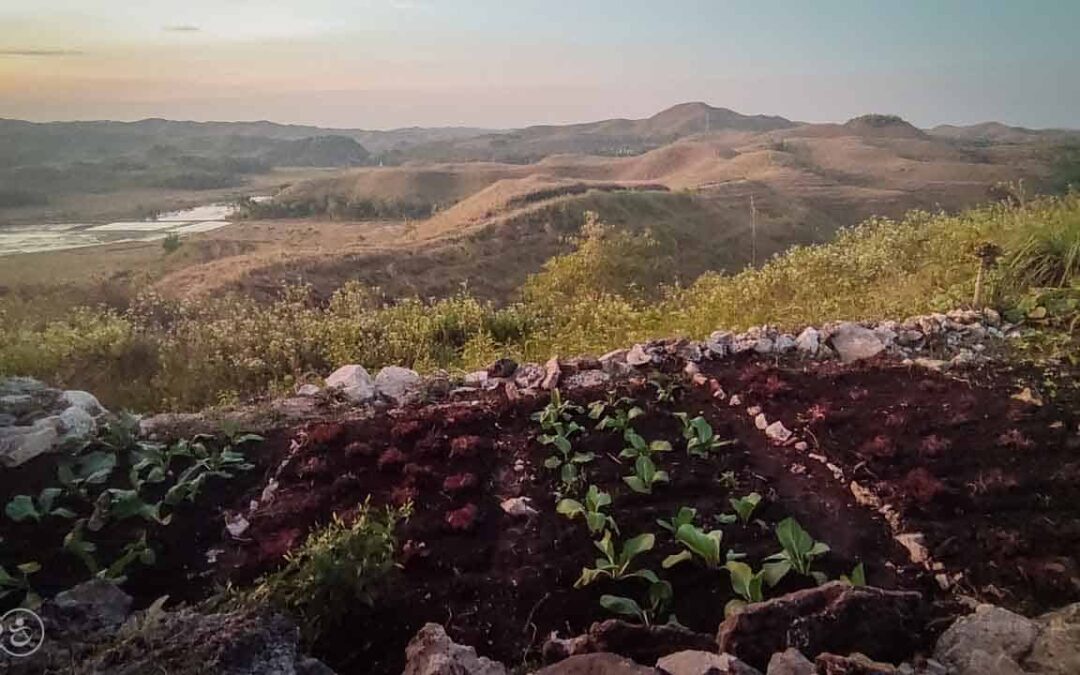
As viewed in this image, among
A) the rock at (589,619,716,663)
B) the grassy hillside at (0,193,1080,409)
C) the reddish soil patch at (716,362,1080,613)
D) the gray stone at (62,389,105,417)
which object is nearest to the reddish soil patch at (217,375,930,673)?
the reddish soil patch at (716,362,1080,613)

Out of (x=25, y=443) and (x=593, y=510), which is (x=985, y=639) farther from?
(x=25, y=443)

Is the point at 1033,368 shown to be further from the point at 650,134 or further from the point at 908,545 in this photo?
the point at 650,134

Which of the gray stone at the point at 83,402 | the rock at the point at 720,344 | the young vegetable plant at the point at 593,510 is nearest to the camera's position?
the young vegetable plant at the point at 593,510

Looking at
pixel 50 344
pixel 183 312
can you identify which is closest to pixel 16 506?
pixel 50 344

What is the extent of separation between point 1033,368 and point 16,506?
18.5ft

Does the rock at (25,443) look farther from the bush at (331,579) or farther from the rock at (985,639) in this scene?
the rock at (985,639)

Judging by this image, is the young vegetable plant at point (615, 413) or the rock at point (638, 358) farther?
the rock at point (638, 358)

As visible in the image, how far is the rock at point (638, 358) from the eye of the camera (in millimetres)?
5148

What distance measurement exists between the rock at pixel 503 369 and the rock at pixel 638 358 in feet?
2.58

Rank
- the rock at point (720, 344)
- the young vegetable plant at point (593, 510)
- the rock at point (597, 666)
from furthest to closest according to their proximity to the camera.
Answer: the rock at point (720, 344), the young vegetable plant at point (593, 510), the rock at point (597, 666)

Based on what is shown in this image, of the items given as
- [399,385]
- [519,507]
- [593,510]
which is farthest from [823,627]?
[399,385]

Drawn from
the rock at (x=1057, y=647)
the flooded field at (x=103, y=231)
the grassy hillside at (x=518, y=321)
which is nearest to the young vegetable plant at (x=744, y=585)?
the rock at (x=1057, y=647)

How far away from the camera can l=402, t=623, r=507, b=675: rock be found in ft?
7.18

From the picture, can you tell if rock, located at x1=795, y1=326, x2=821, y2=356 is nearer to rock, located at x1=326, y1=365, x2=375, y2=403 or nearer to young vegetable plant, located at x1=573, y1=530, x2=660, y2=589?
young vegetable plant, located at x1=573, y1=530, x2=660, y2=589
